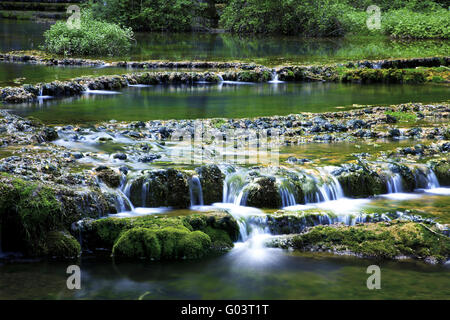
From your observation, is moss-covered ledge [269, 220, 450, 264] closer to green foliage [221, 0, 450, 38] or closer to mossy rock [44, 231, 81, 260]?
mossy rock [44, 231, 81, 260]

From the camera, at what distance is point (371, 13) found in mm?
55469

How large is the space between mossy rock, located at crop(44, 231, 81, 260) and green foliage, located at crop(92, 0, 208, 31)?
42.9m

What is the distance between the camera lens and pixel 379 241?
904cm

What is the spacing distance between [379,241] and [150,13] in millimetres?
46602

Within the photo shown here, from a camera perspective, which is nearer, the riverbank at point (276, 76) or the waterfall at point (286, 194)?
the waterfall at point (286, 194)

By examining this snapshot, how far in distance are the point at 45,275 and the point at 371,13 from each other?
52.3 metres

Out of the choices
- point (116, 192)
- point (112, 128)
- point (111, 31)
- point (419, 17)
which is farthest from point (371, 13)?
point (116, 192)

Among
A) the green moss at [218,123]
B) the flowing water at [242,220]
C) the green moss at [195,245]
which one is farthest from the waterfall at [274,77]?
the green moss at [195,245]

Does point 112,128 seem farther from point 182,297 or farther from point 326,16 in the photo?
point 326,16

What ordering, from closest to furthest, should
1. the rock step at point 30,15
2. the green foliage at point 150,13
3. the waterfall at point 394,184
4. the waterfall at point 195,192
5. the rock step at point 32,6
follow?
the waterfall at point 195,192 < the waterfall at point 394,184 < the green foliage at point 150,13 < the rock step at point 30,15 < the rock step at point 32,6

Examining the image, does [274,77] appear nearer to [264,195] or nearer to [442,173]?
[442,173]

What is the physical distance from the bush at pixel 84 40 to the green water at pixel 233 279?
24.8m

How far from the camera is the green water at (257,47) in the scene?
107ft

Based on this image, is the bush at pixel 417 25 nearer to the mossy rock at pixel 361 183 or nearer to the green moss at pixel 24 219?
the mossy rock at pixel 361 183
